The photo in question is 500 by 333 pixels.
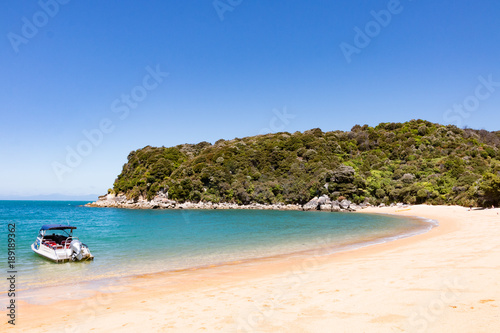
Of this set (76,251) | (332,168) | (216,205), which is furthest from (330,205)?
(76,251)

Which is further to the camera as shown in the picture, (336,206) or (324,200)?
(324,200)

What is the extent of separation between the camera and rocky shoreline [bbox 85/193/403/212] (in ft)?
205

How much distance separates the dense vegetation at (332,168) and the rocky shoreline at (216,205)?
1.50 metres

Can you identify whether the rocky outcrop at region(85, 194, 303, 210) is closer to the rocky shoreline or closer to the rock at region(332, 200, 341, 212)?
the rocky shoreline

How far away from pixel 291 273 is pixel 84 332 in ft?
23.7

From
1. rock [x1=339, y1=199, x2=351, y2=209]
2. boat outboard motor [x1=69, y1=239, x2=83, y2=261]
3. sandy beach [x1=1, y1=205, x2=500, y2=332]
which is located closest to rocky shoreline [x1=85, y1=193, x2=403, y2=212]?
rock [x1=339, y1=199, x2=351, y2=209]

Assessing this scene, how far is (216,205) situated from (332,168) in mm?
30463

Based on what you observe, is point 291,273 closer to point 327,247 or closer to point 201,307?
point 201,307

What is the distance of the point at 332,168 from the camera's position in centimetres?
7269

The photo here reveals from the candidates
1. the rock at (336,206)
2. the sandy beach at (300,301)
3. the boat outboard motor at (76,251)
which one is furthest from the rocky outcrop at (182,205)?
the sandy beach at (300,301)

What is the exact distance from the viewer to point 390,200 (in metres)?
60.7

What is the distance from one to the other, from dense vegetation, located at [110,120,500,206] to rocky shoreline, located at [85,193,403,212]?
1499mm

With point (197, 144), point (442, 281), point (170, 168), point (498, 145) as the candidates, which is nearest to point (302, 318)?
point (442, 281)

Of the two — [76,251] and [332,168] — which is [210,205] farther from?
[76,251]
